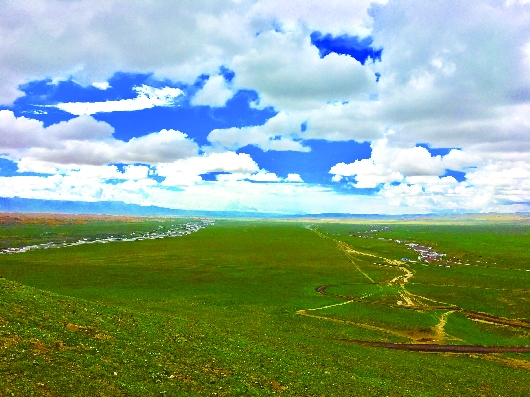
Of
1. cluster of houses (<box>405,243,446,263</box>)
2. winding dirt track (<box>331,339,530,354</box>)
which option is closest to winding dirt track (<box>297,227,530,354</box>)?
winding dirt track (<box>331,339,530,354</box>)

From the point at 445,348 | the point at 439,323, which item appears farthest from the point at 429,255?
the point at 445,348

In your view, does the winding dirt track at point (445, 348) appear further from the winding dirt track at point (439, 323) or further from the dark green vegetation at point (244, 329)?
the dark green vegetation at point (244, 329)

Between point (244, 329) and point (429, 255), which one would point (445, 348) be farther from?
point (429, 255)

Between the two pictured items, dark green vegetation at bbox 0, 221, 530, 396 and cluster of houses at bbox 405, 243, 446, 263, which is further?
cluster of houses at bbox 405, 243, 446, 263

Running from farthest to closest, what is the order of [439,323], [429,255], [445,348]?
[429,255], [439,323], [445,348]

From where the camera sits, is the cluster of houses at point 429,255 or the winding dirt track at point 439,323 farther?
the cluster of houses at point 429,255

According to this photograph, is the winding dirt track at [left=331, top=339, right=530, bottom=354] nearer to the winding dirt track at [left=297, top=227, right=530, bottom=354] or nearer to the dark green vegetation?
the winding dirt track at [left=297, top=227, right=530, bottom=354]

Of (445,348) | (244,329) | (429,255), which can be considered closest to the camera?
(244,329)

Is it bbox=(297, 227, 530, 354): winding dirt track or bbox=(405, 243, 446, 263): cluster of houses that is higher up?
bbox=(405, 243, 446, 263): cluster of houses

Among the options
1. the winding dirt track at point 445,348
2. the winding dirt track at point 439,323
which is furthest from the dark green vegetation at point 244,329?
the winding dirt track at point 445,348
